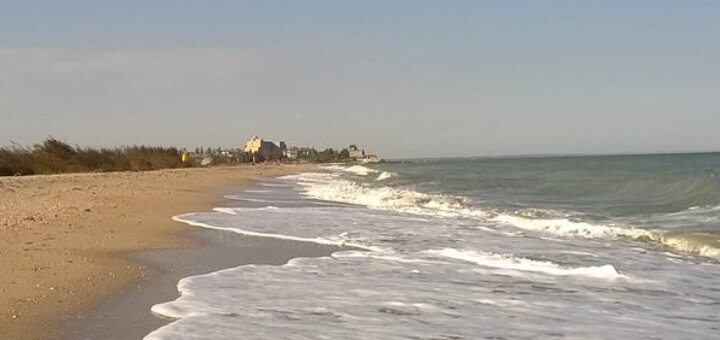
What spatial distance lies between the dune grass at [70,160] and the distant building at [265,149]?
238 feet

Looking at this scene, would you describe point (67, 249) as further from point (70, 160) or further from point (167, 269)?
point (70, 160)

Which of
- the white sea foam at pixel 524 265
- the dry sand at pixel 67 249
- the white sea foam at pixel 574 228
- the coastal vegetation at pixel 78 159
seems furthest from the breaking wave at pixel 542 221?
the coastal vegetation at pixel 78 159

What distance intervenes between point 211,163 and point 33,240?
271 feet

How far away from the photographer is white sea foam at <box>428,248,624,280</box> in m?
8.30

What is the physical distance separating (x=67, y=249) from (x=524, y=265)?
5375mm

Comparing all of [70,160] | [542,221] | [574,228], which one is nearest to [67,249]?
[574,228]

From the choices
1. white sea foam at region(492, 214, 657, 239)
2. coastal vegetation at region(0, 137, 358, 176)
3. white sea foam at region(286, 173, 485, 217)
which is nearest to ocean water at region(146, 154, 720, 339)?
white sea foam at region(492, 214, 657, 239)

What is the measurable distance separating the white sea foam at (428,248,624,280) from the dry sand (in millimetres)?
3817

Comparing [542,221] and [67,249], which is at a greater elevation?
[67,249]

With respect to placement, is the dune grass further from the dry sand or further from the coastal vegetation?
the dry sand

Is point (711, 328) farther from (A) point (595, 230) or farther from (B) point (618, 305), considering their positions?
(A) point (595, 230)

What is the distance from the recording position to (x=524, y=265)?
29.1ft

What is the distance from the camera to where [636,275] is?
8.35 m

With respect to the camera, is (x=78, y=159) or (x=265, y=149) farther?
(x=265, y=149)
